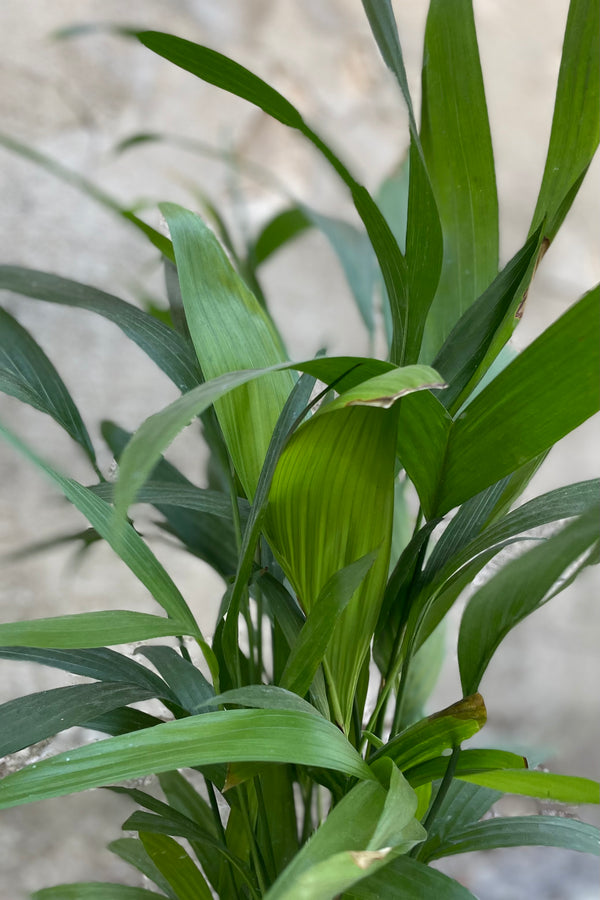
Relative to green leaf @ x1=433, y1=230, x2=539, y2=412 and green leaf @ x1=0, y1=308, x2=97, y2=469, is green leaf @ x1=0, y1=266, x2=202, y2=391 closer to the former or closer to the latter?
green leaf @ x1=0, y1=308, x2=97, y2=469

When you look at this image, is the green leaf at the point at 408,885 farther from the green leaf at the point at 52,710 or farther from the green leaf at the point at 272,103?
the green leaf at the point at 272,103

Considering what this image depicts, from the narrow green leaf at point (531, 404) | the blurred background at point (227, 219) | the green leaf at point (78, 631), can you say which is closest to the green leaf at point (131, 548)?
the green leaf at point (78, 631)

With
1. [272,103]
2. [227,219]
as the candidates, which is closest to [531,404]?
[272,103]

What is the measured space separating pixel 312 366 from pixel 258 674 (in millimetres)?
278

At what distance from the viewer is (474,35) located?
0.38m

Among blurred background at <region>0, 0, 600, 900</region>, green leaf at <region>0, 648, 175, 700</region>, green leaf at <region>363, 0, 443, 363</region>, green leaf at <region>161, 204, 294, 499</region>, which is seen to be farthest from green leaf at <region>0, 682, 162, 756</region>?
blurred background at <region>0, 0, 600, 900</region>

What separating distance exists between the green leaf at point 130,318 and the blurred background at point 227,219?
497 millimetres

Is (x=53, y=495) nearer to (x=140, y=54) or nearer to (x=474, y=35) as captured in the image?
(x=140, y=54)

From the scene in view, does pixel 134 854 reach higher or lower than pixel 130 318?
lower

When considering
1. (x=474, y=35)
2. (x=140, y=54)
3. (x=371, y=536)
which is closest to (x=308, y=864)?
(x=371, y=536)

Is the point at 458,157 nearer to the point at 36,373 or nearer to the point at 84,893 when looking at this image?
the point at 36,373

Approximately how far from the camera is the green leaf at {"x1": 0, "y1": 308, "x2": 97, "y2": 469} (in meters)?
0.44

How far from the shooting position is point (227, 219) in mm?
1168

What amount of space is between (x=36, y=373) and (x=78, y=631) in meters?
0.20
